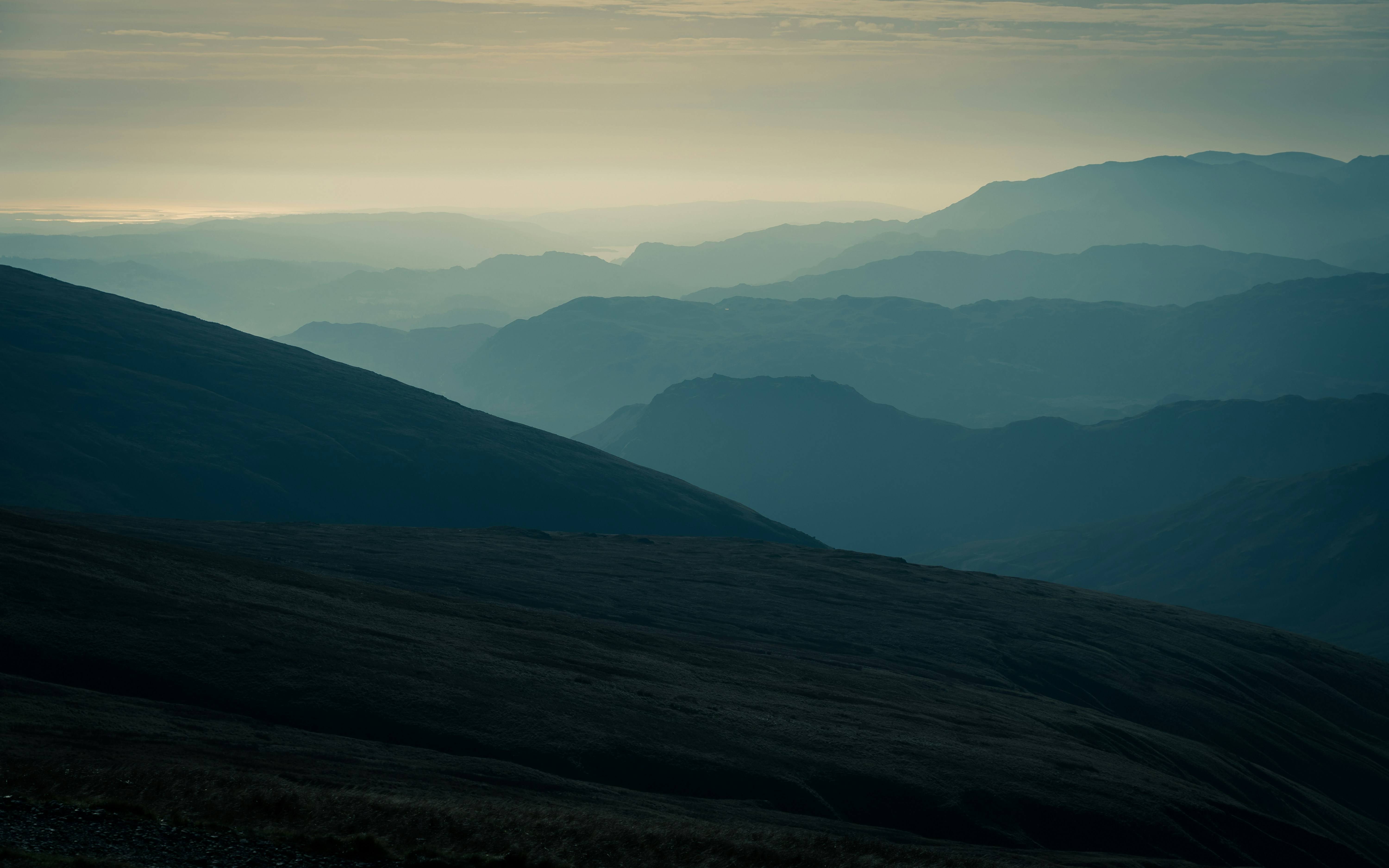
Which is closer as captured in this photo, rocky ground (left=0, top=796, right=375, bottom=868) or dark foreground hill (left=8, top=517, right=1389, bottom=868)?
rocky ground (left=0, top=796, right=375, bottom=868)

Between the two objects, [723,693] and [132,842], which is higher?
[132,842]

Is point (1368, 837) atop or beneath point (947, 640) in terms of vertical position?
beneath

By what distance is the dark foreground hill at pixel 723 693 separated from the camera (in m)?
66.3

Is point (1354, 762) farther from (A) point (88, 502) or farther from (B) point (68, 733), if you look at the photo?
(A) point (88, 502)

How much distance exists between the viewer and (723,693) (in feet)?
300

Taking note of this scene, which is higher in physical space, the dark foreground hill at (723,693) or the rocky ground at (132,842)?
the rocky ground at (132,842)

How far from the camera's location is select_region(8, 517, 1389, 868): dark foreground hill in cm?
6631

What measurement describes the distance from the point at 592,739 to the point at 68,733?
3278 cm

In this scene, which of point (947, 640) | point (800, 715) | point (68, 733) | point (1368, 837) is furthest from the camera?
point (947, 640)

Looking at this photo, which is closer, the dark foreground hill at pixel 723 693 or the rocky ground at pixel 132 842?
the rocky ground at pixel 132 842

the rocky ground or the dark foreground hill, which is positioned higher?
the rocky ground

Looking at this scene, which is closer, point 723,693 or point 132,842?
point 132,842

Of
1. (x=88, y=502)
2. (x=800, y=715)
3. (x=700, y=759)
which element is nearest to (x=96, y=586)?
(x=700, y=759)

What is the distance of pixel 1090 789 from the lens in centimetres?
8088
